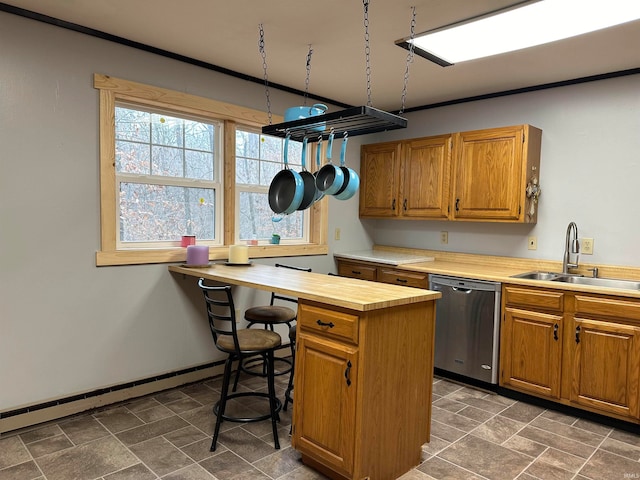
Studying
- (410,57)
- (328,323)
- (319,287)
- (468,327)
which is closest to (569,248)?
(468,327)

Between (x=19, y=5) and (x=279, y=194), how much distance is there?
5.70 ft

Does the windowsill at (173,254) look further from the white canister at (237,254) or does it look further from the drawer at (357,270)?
the drawer at (357,270)

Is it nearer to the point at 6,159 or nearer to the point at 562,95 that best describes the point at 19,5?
the point at 6,159

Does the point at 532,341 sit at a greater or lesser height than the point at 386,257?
lesser

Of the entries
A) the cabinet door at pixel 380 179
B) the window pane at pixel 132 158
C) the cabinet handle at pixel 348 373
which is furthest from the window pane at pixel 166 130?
the cabinet handle at pixel 348 373

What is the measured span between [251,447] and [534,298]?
2077mm

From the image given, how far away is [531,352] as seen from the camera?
10.0 ft

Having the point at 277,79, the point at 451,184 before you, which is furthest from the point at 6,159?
the point at 451,184

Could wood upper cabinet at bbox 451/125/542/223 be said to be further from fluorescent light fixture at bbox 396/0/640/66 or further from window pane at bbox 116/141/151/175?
window pane at bbox 116/141/151/175

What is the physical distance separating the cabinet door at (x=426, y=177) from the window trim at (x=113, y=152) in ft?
3.72

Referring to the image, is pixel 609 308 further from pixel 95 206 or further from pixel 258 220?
pixel 95 206

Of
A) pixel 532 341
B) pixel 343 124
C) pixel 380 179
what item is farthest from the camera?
pixel 380 179

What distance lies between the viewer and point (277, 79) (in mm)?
3600

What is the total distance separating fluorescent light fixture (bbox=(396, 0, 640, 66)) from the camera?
6.72 ft
